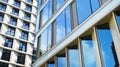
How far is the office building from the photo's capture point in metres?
33.6

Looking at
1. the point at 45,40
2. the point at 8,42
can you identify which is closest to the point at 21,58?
the point at 8,42

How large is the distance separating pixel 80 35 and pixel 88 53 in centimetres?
139

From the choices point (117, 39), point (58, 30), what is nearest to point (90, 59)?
point (117, 39)

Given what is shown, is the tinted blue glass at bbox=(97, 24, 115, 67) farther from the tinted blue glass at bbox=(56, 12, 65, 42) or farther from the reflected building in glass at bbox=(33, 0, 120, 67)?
the tinted blue glass at bbox=(56, 12, 65, 42)

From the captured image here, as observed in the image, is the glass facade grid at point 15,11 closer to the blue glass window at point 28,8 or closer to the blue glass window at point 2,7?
the blue glass window at point 2,7

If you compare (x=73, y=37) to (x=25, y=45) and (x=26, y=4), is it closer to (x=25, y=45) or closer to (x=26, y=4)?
(x=25, y=45)

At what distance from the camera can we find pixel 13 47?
34500 millimetres

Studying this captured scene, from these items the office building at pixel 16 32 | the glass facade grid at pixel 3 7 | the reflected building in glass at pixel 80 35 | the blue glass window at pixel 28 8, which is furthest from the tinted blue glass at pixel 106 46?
the blue glass window at pixel 28 8

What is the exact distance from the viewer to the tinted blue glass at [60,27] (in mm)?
14473

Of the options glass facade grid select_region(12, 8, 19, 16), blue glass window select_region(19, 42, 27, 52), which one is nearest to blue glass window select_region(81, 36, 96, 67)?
blue glass window select_region(19, 42, 27, 52)

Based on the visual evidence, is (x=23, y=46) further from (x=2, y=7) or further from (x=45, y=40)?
(x=45, y=40)

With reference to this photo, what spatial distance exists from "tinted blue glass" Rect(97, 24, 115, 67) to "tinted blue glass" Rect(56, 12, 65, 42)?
154 inches

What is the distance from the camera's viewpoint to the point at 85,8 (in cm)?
1262

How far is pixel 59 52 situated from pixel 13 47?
21894mm
